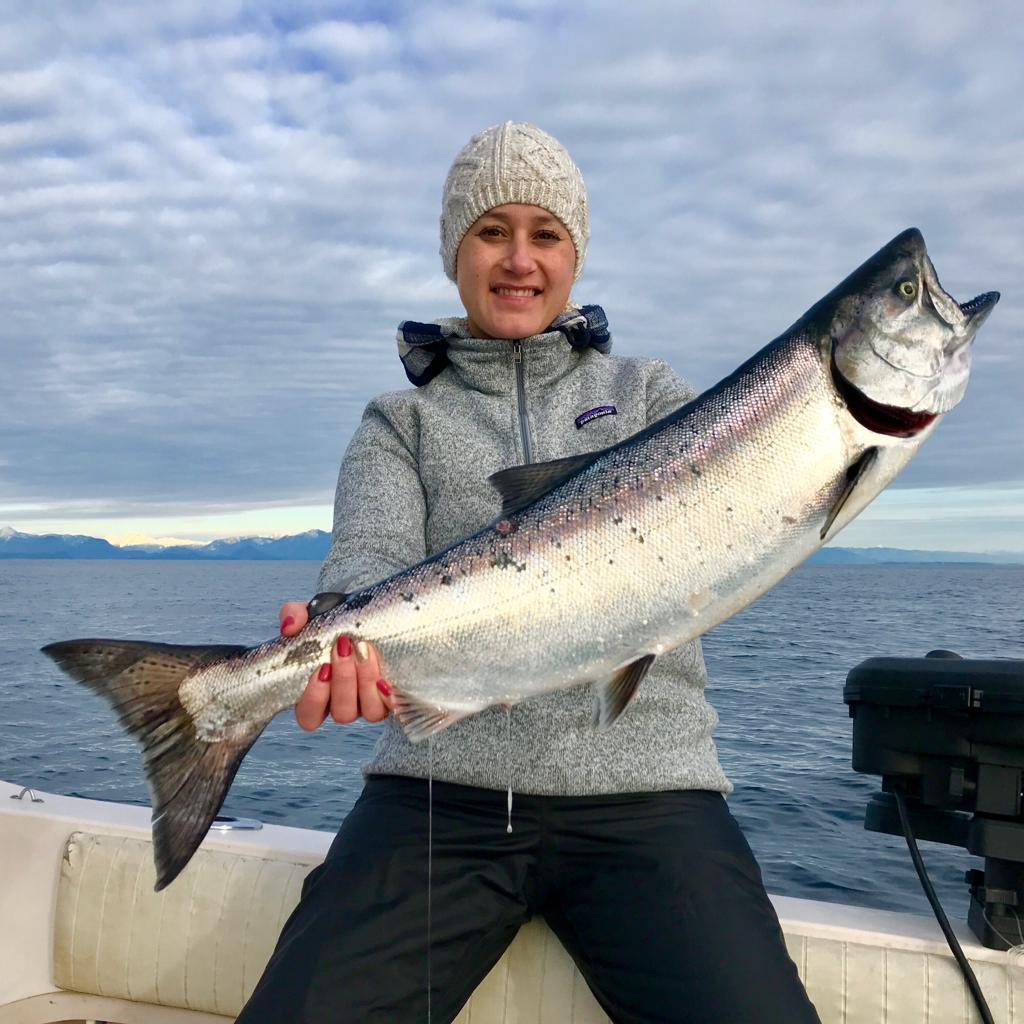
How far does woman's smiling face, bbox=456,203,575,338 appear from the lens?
13.2 ft

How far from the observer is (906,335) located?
278 cm

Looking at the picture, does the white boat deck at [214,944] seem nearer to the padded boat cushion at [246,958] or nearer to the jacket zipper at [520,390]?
the padded boat cushion at [246,958]

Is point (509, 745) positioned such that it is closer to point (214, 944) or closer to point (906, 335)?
point (214, 944)

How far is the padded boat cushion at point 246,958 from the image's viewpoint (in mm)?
3379

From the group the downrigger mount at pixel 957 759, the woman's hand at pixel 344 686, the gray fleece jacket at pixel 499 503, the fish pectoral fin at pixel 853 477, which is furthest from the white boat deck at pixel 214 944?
the fish pectoral fin at pixel 853 477

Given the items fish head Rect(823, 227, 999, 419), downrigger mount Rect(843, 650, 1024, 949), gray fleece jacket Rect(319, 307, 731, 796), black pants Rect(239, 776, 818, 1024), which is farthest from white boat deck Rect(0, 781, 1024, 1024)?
fish head Rect(823, 227, 999, 419)

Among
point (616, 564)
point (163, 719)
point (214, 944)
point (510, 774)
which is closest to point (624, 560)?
point (616, 564)

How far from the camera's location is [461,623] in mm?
2943

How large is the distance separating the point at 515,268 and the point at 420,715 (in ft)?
6.51

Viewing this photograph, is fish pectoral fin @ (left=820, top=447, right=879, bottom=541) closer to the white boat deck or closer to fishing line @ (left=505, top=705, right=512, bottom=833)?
fishing line @ (left=505, top=705, right=512, bottom=833)

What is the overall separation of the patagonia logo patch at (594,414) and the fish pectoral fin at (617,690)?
1293mm

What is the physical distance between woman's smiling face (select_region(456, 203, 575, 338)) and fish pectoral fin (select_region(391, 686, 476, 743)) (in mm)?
1734

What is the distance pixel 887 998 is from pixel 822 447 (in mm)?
2075

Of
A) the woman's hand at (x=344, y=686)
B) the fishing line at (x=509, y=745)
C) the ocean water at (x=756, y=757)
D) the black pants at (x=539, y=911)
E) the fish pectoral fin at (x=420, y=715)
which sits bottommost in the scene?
the ocean water at (x=756, y=757)
